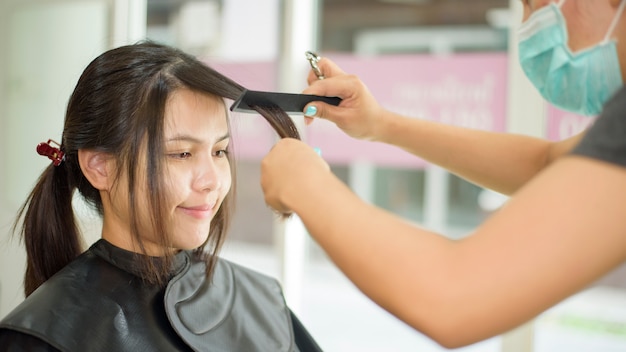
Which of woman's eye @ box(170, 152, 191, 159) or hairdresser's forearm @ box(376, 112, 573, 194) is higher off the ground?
hairdresser's forearm @ box(376, 112, 573, 194)

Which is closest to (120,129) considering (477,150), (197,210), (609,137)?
(197,210)

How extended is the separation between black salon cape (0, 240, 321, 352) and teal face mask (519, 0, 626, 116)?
0.87m

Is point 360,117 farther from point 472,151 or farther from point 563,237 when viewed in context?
point 563,237

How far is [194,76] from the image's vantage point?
1.50 meters

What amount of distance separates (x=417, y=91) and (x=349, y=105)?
173 centimetres

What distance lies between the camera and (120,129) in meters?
1.46

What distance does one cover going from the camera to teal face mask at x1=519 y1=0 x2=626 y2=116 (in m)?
1.02

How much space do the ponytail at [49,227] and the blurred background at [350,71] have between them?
0.12 metres

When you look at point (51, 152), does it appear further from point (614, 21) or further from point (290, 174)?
point (614, 21)

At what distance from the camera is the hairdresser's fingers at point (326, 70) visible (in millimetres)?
1493

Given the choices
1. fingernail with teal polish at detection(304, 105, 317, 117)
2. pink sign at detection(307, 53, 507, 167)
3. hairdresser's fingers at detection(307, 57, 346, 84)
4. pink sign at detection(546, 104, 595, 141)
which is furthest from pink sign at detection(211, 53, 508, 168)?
fingernail with teal polish at detection(304, 105, 317, 117)

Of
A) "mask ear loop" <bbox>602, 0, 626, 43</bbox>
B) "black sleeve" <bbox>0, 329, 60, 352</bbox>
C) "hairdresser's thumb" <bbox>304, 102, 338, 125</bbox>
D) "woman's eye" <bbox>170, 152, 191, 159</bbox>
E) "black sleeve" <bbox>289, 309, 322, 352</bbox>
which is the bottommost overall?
"black sleeve" <bbox>289, 309, 322, 352</bbox>

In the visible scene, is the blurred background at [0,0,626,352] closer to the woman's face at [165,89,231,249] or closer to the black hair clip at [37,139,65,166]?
the black hair clip at [37,139,65,166]

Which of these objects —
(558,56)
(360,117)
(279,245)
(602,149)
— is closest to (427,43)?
(279,245)
